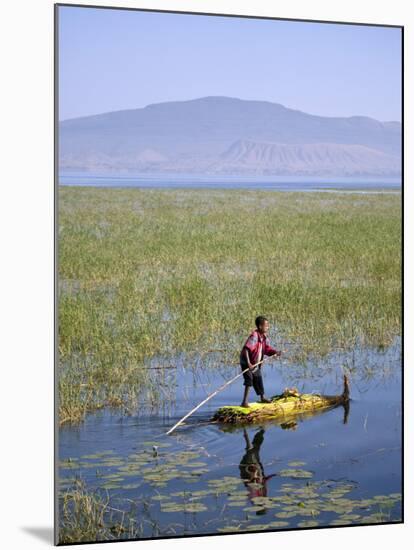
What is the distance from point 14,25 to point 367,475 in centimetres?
362

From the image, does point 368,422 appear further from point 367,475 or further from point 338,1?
point 338,1

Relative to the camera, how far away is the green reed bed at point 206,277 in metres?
8.89

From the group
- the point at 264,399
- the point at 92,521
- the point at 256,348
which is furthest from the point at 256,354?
the point at 92,521

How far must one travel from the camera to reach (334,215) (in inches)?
390

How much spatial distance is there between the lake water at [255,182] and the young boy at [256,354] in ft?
2.97

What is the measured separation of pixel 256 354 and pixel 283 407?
0.40 meters

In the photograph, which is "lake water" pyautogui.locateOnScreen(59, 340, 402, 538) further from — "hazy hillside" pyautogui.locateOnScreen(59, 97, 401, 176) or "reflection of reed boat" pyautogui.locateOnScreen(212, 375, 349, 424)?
"hazy hillside" pyautogui.locateOnScreen(59, 97, 401, 176)

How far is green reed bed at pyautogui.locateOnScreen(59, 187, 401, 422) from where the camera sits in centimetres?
889

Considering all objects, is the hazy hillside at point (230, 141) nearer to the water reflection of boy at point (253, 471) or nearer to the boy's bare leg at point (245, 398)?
the boy's bare leg at point (245, 398)

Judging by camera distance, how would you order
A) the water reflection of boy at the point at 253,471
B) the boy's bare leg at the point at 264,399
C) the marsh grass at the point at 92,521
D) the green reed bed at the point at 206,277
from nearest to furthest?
the marsh grass at the point at 92,521 < the water reflection of boy at the point at 253,471 < the green reed bed at the point at 206,277 < the boy's bare leg at the point at 264,399

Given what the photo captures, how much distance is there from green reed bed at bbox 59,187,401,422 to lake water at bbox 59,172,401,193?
0.21 feet

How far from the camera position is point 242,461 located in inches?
344

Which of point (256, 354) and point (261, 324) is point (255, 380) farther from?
point (261, 324)

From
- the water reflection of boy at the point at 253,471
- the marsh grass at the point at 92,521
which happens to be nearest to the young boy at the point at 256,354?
the water reflection of boy at the point at 253,471
